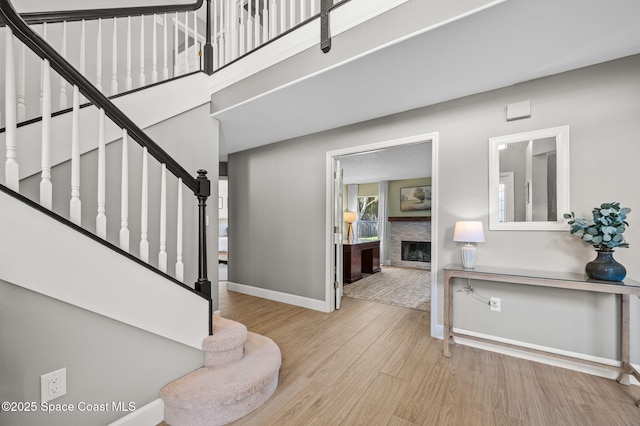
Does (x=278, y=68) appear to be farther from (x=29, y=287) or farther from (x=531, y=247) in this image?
(x=531, y=247)

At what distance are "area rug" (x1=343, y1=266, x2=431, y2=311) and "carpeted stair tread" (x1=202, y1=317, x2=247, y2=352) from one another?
2381 mm

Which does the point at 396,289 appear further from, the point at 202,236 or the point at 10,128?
the point at 10,128

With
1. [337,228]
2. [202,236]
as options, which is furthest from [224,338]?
[337,228]

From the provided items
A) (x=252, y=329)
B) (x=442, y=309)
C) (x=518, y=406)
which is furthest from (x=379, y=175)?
(x=518, y=406)

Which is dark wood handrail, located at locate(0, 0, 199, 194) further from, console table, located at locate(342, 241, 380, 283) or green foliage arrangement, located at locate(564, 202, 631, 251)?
console table, located at locate(342, 241, 380, 283)

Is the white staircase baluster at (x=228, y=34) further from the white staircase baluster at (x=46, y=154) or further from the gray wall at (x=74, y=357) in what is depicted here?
the gray wall at (x=74, y=357)

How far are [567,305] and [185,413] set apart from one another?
2.86 metres

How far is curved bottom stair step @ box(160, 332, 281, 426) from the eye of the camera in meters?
1.44

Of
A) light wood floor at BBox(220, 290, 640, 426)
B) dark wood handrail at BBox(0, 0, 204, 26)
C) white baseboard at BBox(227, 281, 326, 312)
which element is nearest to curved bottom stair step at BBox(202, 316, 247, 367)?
light wood floor at BBox(220, 290, 640, 426)

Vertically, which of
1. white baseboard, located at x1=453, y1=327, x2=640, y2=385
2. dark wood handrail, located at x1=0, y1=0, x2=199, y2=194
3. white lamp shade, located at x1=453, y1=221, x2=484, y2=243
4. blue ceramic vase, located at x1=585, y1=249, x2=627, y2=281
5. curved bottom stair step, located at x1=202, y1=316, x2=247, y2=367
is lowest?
white baseboard, located at x1=453, y1=327, x2=640, y2=385

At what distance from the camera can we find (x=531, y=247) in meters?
2.21

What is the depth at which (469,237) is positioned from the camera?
7.41 feet

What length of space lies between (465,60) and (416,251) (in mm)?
5379

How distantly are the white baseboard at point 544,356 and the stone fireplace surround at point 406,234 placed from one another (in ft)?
13.6
